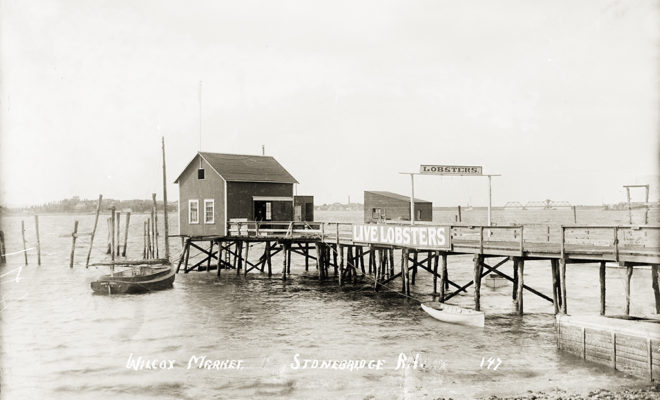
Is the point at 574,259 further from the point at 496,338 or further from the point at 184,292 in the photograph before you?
the point at 184,292

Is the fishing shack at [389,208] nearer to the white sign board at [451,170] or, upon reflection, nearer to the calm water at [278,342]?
the calm water at [278,342]

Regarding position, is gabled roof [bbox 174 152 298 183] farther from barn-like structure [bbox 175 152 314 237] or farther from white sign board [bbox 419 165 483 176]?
white sign board [bbox 419 165 483 176]

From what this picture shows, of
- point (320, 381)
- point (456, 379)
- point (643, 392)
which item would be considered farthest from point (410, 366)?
point (643, 392)

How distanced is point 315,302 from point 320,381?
1213 cm

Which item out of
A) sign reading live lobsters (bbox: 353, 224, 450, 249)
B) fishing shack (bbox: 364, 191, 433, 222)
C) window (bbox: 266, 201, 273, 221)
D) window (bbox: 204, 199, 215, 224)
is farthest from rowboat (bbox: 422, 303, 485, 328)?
window (bbox: 204, 199, 215, 224)

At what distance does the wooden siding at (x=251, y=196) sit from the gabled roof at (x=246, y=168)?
1.19ft

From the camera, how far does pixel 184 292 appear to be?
31547 millimetres

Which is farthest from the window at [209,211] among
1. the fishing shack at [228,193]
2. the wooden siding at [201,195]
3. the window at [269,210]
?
the window at [269,210]

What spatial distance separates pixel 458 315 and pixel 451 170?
6.11 m

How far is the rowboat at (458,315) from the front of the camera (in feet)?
69.4

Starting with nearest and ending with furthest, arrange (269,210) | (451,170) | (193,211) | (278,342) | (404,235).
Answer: (278,342)
(451,170)
(404,235)
(269,210)
(193,211)

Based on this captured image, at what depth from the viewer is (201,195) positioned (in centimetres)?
3841

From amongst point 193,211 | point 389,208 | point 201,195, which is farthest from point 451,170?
point 193,211

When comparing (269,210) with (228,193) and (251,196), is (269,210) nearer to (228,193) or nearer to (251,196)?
(251,196)
